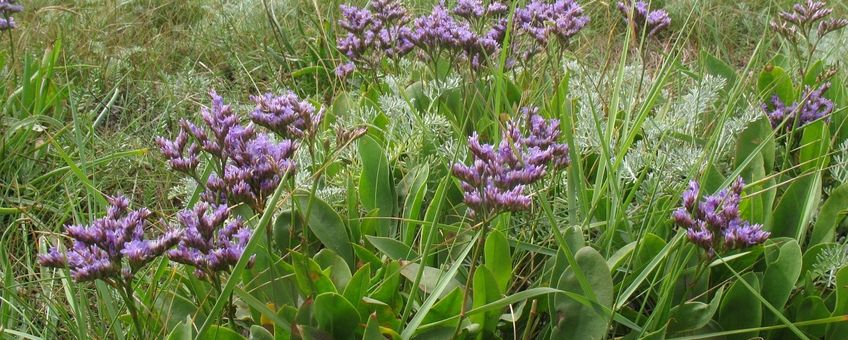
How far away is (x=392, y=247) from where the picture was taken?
2.22m

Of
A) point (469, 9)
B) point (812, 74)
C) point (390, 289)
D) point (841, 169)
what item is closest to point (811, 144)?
point (841, 169)

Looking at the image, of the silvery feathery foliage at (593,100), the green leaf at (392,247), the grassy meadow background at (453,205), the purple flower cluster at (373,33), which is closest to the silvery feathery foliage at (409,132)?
the grassy meadow background at (453,205)

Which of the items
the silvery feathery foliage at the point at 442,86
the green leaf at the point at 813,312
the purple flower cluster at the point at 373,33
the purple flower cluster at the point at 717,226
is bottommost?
the green leaf at the point at 813,312

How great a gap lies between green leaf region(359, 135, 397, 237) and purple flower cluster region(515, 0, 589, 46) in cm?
80

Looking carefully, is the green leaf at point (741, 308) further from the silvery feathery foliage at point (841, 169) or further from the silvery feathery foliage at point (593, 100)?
the silvery feathery foliage at point (841, 169)

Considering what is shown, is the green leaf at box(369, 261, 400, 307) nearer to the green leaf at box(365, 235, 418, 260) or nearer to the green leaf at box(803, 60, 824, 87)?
the green leaf at box(365, 235, 418, 260)

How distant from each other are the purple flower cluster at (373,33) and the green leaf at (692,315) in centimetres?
157

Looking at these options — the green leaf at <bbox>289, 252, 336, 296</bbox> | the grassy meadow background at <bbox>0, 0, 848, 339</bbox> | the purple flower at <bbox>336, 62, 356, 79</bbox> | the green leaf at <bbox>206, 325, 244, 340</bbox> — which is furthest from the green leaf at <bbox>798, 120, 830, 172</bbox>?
the green leaf at <bbox>206, 325, 244, 340</bbox>

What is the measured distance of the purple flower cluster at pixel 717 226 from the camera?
5.84 ft

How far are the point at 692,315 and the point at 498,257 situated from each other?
460mm

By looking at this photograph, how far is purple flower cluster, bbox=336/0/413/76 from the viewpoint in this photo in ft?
10.7

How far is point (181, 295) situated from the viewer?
226cm

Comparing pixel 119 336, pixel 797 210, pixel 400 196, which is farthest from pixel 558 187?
pixel 119 336

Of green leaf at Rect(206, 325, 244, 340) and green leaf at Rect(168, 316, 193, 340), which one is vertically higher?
green leaf at Rect(168, 316, 193, 340)
